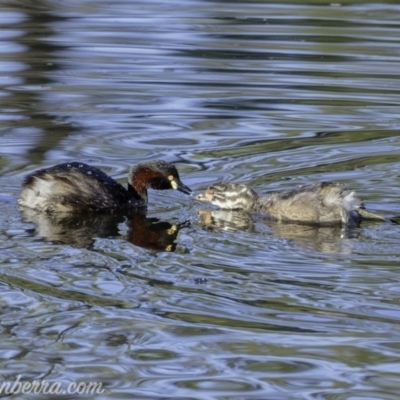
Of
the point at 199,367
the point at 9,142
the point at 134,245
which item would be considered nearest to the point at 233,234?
the point at 134,245

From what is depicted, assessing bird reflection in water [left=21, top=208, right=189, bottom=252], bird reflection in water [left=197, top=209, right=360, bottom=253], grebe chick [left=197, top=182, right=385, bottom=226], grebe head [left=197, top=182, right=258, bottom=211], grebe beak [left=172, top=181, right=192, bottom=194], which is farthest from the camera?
grebe beak [left=172, top=181, right=192, bottom=194]

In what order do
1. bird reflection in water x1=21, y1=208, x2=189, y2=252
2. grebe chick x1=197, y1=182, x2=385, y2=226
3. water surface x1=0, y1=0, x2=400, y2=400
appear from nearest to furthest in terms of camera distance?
1. water surface x1=0, y1=0, x2=400, y2=400
2. bird reflection in water x1=21, y1=208, x2=189, y2=252
3. grebe chick x1=197, y1=182, x2=385, y2=226

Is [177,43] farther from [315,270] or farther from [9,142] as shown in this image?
[315,270]

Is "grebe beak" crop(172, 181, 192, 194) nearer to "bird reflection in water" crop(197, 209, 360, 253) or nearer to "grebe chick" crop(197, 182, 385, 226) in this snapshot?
"bird reflection in water" crop(197, 209, 360, 253)

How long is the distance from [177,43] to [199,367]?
1001cm

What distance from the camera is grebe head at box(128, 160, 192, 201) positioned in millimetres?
8422

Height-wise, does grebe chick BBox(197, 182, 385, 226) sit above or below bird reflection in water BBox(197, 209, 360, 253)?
above

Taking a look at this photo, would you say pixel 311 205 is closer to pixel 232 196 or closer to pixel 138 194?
pixel 232 196

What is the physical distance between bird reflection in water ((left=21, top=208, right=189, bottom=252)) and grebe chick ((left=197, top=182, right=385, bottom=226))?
1.82 feet

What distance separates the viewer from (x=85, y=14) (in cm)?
1706

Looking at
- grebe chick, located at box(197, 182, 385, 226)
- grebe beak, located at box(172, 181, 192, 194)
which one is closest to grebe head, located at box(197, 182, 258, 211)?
grebe chick, located at box(197, 182, 385, 226)

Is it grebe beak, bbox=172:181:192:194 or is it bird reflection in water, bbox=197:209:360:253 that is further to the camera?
grebe beak, bbox=172:181:192:194

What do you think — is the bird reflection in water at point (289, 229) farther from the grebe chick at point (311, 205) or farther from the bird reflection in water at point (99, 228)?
the bird reflection in water at point (99, 228)

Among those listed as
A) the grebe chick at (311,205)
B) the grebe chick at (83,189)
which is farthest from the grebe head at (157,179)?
the grebe chick at (311,205)
